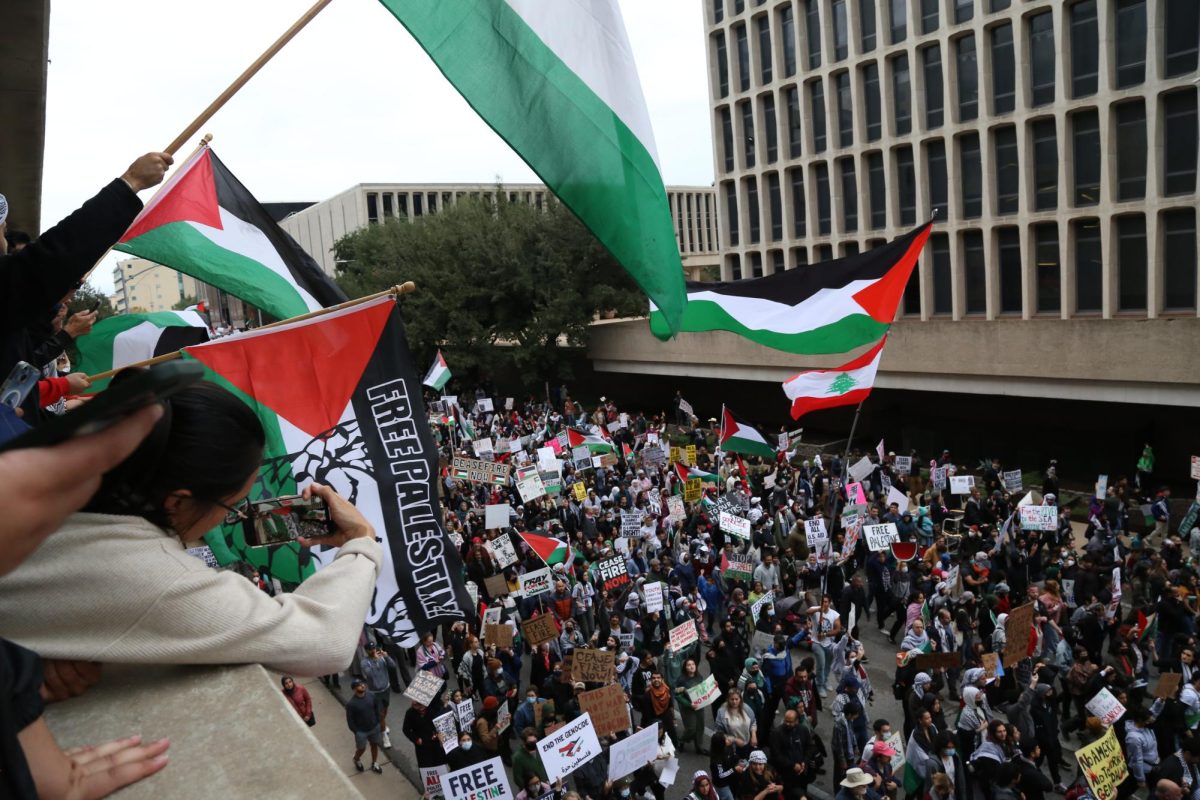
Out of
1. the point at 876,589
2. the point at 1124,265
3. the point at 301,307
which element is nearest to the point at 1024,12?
the point at 1124,265

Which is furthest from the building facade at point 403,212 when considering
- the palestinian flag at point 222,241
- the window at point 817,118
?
the palestinian flag at point 222,241

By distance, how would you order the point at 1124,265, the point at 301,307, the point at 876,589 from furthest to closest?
1. the point at 1124,265
2. the point at 876,589
3. the point at 301,307

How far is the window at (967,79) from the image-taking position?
101ft

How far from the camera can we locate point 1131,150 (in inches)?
1054

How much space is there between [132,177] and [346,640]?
8.34 ft

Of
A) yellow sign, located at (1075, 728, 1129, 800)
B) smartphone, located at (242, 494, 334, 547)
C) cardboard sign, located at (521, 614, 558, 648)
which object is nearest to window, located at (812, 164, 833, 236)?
cardboard sign, located at (521, 614, 558, 648)

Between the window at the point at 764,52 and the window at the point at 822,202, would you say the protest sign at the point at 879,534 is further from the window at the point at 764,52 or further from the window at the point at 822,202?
the window at the point at 764,52

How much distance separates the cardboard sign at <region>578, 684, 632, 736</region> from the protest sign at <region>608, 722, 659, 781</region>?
59cm

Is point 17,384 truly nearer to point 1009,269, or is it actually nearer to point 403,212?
point 1009,269

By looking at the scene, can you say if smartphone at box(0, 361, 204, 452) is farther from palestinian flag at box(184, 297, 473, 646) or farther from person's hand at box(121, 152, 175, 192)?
palestinian flag at box(184, 297, 473, 646)

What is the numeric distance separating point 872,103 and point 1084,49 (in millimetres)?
8507

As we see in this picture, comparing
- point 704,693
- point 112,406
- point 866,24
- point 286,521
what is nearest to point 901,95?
point 866,24

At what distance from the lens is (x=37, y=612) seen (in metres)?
1.65

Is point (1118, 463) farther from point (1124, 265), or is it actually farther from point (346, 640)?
point (346, 640)
